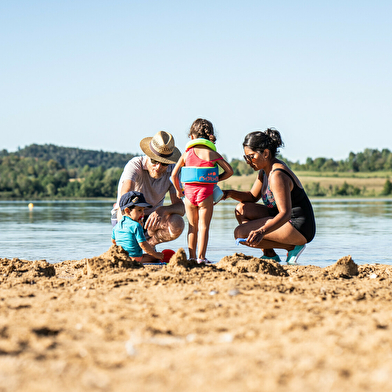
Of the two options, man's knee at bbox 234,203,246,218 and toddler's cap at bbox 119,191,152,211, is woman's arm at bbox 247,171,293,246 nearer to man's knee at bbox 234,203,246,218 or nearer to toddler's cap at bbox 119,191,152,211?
man's knee at bbox 234,203,246,218

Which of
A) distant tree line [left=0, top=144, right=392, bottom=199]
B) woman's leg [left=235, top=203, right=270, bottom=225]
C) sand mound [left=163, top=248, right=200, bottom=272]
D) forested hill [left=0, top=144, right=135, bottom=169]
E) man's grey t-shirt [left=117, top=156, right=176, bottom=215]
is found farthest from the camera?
forested hill [left=0, top=144, right=135, bottom=169]

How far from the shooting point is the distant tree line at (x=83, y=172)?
219 feet

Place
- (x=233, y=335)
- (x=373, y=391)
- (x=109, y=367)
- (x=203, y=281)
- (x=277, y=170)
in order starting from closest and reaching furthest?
(x=373, y=391) → (x=109, y=367) → (x=233, y=335) → (x=203, y=281) → (x=277, y=170)

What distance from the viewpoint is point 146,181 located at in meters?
5.63

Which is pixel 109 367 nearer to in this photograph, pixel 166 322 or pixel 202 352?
pixel 202 352

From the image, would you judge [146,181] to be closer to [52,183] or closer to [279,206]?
[279,206]

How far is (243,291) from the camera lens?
3.01 meters

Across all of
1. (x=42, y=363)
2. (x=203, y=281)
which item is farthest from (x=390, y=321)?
(x=42, y=363)

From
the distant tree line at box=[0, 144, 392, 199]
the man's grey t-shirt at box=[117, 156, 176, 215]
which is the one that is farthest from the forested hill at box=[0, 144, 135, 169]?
the man's grey t-shirt at box=[117, 156, 176, 215]

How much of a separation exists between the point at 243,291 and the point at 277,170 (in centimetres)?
227

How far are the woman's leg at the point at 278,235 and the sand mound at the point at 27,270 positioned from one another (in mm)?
2278

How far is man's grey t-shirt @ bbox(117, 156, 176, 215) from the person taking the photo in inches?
213

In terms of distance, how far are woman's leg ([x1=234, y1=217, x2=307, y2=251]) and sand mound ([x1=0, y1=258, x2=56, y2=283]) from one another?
2278mm

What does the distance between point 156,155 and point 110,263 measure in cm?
187
